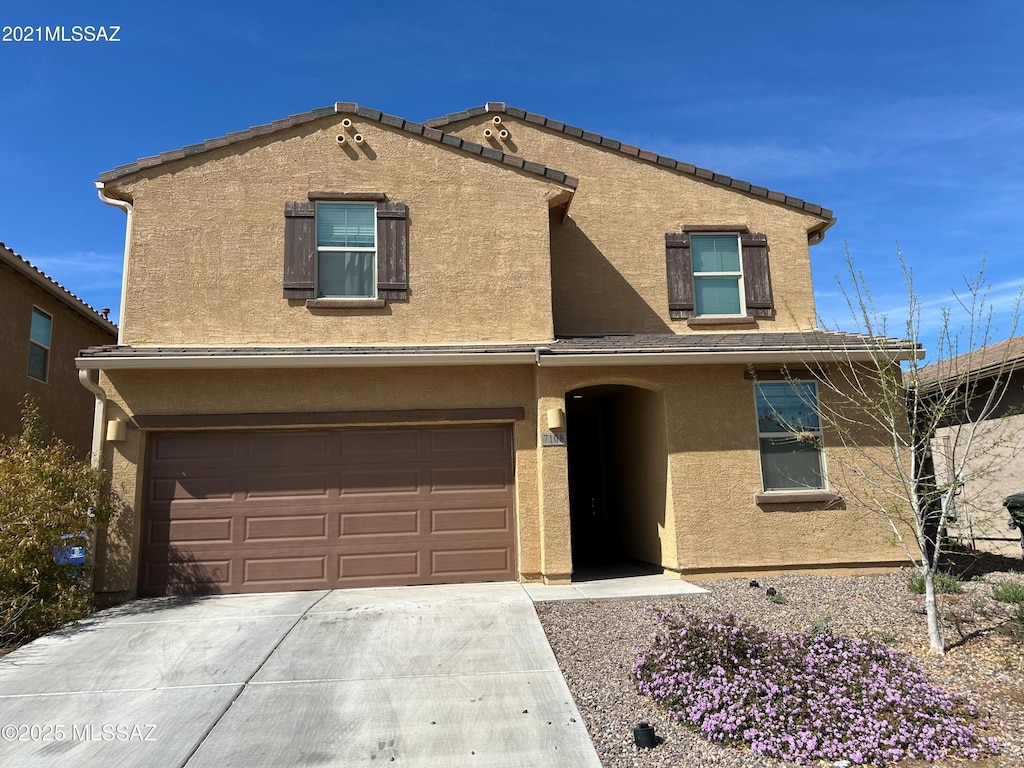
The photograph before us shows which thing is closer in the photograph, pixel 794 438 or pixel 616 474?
pixel 794 438

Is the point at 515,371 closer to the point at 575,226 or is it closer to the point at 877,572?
the point at 575,226

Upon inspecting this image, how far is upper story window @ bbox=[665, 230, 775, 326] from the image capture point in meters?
11.4

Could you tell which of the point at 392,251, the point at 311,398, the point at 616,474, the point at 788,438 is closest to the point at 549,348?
the point at 392,251

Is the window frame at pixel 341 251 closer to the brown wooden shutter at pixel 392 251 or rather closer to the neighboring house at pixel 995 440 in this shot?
the brown wooden shutter at pixel 392 251

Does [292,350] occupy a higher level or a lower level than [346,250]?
lower

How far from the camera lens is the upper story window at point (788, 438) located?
9.63 m

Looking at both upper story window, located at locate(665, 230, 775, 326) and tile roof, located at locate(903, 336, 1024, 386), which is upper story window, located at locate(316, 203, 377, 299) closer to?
upper story window, located at locate(665, 230, 775, 326)

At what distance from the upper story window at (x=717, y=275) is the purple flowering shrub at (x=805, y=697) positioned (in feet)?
21.6

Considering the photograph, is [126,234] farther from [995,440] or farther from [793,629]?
[995,440]

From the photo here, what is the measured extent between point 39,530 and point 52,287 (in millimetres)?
7163

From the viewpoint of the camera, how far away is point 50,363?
13320 millimetres

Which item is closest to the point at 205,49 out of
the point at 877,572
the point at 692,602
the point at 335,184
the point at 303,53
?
the point at 303,53

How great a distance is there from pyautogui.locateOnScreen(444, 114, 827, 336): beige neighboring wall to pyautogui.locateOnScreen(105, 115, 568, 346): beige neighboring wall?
4.84 ft

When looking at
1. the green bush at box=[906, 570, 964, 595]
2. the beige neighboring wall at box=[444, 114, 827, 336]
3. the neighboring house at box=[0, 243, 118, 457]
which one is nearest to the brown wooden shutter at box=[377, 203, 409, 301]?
the beige neighboring wall at box=[444, 114, 827, 336]
